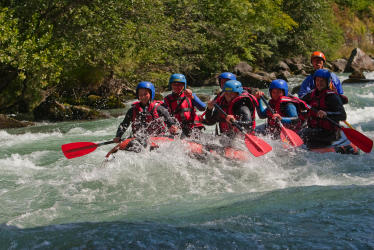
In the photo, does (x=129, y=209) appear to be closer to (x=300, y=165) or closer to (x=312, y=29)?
(x=300, y=165)

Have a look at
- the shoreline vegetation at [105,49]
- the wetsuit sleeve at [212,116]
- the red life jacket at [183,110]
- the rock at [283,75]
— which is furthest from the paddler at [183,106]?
the rock at [283,75]

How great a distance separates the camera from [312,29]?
92.3 feet

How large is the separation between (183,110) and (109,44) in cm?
679

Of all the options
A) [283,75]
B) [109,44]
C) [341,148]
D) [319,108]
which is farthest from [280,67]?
[341,148]

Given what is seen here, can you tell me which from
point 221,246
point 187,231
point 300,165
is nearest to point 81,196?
point 187,231

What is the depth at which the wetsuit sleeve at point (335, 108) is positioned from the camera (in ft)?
20.9

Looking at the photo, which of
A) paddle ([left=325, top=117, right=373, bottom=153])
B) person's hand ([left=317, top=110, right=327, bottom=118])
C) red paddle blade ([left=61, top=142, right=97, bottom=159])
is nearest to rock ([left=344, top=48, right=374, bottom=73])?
paddle ([left=325, top=117, right=373, bottom=153])

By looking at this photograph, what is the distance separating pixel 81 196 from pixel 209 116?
2.22 meters

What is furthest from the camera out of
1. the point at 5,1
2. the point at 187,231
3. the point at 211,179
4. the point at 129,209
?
the point at 5,1

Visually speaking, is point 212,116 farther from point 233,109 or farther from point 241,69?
point 241,69

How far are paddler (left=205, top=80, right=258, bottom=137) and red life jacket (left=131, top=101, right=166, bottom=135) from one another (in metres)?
0.75

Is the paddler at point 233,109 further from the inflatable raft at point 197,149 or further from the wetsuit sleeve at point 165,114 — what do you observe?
the wetsuit sleeve at point 165,114

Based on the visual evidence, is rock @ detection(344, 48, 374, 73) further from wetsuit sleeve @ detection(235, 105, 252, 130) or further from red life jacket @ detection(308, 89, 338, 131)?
wetsuit sleeve @ detection(235, 105, 252, 130)

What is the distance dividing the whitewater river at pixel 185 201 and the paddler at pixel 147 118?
0.31 meters
